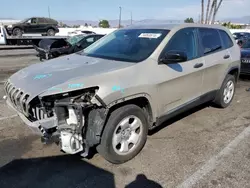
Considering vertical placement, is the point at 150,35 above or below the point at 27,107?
above

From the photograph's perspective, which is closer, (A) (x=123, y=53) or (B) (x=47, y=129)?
(B) (x=47, y=129)

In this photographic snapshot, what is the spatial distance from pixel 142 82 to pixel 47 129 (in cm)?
131

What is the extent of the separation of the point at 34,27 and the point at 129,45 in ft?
72.4

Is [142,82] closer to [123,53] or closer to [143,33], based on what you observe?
[123,53]

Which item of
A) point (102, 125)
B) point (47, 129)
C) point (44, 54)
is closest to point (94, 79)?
point (102, 125)

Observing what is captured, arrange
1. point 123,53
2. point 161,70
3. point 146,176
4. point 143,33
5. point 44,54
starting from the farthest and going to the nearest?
point 44,54 < point 143,33 < point 123,53 < point 161,70 < point 146,176

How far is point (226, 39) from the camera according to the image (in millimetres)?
5152

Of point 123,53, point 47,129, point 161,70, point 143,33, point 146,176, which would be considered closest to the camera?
point 47,129

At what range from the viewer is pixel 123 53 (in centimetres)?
371

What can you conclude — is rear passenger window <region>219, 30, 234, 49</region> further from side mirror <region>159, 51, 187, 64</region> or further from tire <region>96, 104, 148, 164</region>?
tire <region>96, 104, 148, 164</region>

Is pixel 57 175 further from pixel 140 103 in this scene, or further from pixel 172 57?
pixel 172 57

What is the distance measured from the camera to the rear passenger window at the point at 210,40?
4371mm

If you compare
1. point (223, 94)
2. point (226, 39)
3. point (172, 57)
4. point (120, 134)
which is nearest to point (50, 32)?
point (226, 39)

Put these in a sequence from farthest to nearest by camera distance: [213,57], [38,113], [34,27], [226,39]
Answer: [34,27], [226,39], [213,57], [38,113]
